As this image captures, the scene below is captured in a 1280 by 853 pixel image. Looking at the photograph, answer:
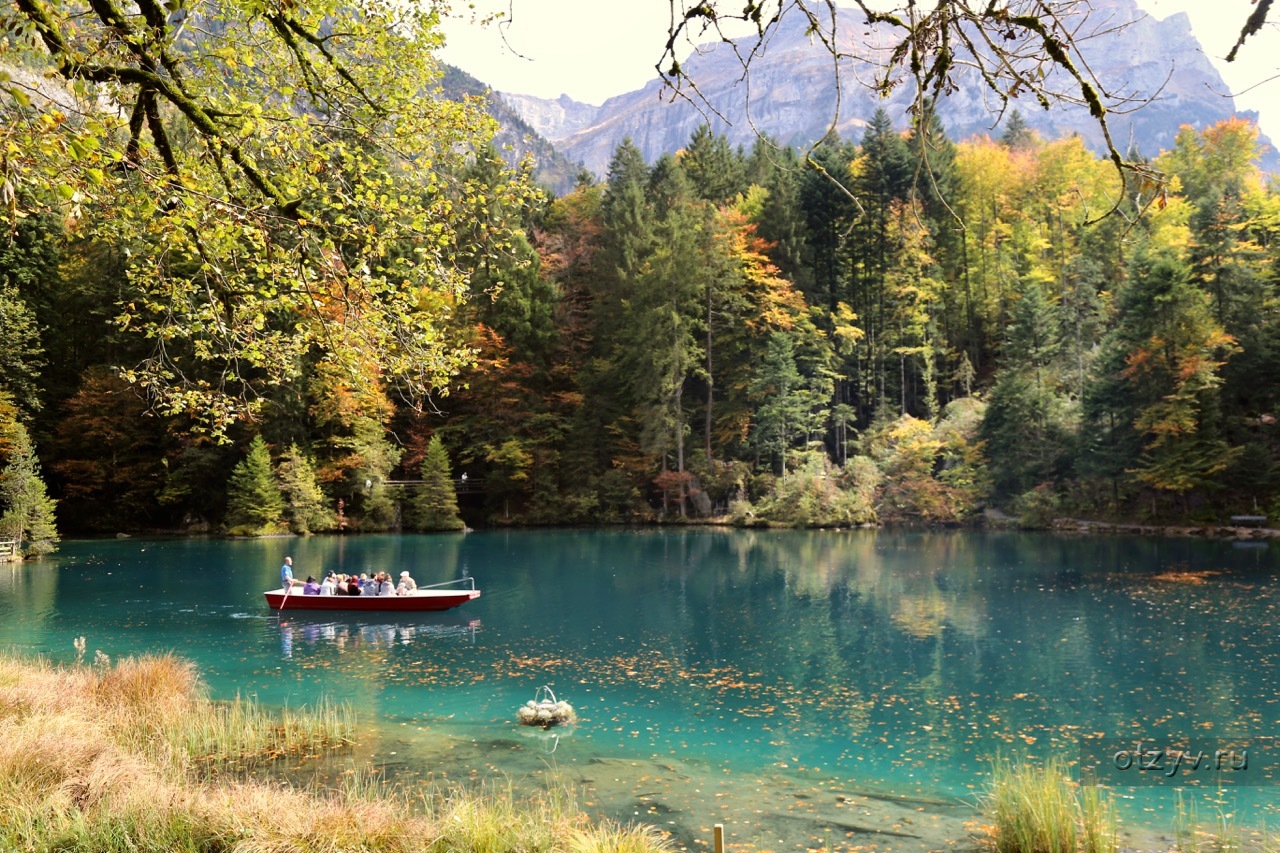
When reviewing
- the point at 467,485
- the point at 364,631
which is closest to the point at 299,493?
the point at 467,485

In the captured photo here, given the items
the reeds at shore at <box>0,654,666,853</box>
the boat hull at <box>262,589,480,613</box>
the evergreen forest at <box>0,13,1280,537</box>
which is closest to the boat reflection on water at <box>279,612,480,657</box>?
the boat hull at <box>262,589,480,613</box>

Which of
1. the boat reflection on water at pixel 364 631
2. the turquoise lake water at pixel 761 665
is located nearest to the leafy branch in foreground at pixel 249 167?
the turquoise lake water at pixel 761 665

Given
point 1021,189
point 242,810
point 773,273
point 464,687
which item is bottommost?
point 464,687

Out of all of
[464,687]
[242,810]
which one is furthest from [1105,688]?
[242,810]

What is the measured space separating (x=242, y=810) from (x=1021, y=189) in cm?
5218

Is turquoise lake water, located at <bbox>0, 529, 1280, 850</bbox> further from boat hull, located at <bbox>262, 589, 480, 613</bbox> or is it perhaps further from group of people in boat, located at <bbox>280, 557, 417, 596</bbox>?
group of people in boat, located at <bbox>280, 557, 417, 596</bbox>

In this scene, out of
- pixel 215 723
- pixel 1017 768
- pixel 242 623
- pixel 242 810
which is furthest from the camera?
pixel 242 623

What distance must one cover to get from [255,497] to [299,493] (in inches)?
69.2

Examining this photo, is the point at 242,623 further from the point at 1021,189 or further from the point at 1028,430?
the point at 1021,189

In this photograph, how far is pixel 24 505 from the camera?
28.6 meters

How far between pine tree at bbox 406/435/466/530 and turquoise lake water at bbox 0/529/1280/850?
11.4 metres

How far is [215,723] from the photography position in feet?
29.7

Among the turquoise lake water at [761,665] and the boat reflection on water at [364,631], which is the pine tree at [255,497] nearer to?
the turquoise lake water at [761,665]

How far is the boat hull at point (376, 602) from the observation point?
19027mm
